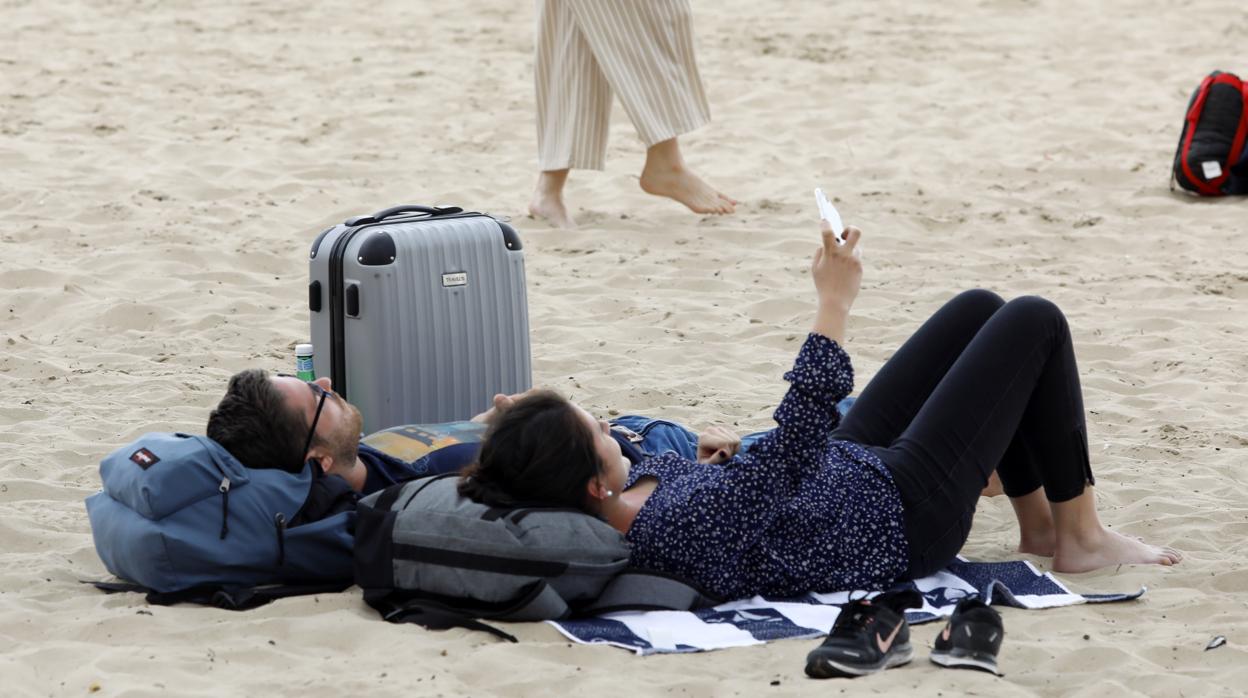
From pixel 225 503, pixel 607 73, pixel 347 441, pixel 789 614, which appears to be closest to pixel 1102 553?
pixel 789 614

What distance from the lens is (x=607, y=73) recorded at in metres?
6.34

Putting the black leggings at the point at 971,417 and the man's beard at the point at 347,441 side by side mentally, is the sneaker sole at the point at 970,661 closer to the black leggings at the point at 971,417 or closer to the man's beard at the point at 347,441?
the black leggings at the point at 971,417

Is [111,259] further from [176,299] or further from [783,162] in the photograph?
[783,162]

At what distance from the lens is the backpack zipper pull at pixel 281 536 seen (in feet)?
10.4

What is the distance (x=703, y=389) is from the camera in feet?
15.9

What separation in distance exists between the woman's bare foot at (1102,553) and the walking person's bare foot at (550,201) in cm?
353

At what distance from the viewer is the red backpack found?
709 centimetres

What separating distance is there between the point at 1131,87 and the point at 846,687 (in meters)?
7.30

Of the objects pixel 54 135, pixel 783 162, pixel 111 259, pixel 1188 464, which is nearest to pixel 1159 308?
pixel 1188 464

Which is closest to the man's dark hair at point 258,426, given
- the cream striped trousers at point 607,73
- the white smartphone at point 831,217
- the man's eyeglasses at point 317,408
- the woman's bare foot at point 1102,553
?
the man's eyeglasses at point 317,408

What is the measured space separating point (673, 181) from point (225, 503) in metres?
3.88

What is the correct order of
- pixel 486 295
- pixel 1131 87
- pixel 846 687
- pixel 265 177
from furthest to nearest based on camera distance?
pixel 1131 87
pixel 265 177
pixel 486 295
pixel 846 687

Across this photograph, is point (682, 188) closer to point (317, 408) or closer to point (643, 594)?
point (317, 408)

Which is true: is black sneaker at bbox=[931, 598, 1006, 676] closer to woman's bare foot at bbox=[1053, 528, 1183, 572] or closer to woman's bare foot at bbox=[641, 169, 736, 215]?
woman's bare foot at bbox=[1053, 528, 1183, 572]
